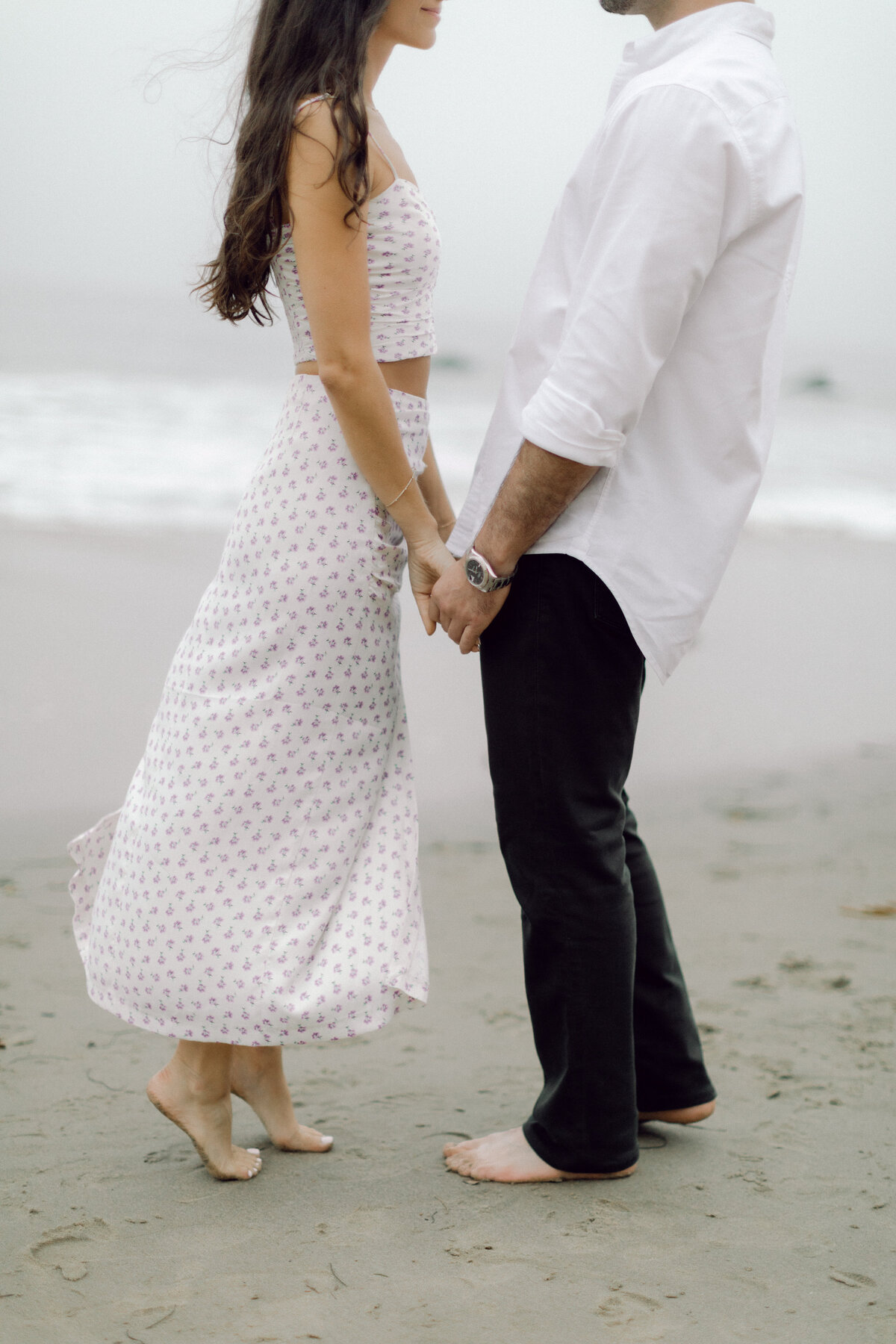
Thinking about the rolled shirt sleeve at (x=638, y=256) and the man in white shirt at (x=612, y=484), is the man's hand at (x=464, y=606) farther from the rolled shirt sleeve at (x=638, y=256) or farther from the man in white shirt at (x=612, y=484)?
the rolled shirt sleeve at (x=638, y=256)

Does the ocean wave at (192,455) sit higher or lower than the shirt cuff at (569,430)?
higher

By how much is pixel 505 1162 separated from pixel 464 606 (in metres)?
0.85

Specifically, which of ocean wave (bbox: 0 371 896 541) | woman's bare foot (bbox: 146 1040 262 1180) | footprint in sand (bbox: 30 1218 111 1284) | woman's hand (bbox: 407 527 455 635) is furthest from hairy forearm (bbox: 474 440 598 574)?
ocean wave (bbox: 0 371 896 541)

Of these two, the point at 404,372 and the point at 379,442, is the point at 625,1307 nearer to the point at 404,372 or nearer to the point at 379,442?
the point at 379,442

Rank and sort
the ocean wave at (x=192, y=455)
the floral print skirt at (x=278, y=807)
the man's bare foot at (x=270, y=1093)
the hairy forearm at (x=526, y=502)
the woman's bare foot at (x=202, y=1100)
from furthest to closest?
1. the ocean wave at (x=192, y=455)
2. the man's bare foot at (x=270, y=1093)
3. the woman's bare foot at (x=202, y=1100)
4. the floral print skirt at (x=278, y=807)
5. the hairy forearm at (x=526, y=502)

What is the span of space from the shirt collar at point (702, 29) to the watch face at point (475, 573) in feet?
2.26

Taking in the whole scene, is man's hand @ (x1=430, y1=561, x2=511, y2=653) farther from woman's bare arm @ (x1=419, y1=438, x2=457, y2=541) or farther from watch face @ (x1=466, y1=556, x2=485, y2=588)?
woman's bare arm @ (x1=419, y1=438, x2=457, y2=541)

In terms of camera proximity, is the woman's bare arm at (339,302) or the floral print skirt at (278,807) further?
the floral print skirt at (278,807)

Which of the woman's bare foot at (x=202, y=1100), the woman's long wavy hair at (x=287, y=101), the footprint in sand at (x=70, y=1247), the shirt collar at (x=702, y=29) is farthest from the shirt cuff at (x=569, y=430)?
the footprint in sand at (x=70, y=1247)

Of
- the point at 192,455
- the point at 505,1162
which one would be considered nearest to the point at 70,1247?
the point at 505,1162

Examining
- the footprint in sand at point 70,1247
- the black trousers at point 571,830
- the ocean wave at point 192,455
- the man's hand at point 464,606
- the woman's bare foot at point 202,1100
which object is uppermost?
the ocean wave at point 192,455

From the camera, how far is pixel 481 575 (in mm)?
1582

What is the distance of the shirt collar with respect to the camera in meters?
1.53

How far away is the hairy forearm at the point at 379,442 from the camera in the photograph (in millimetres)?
1599
